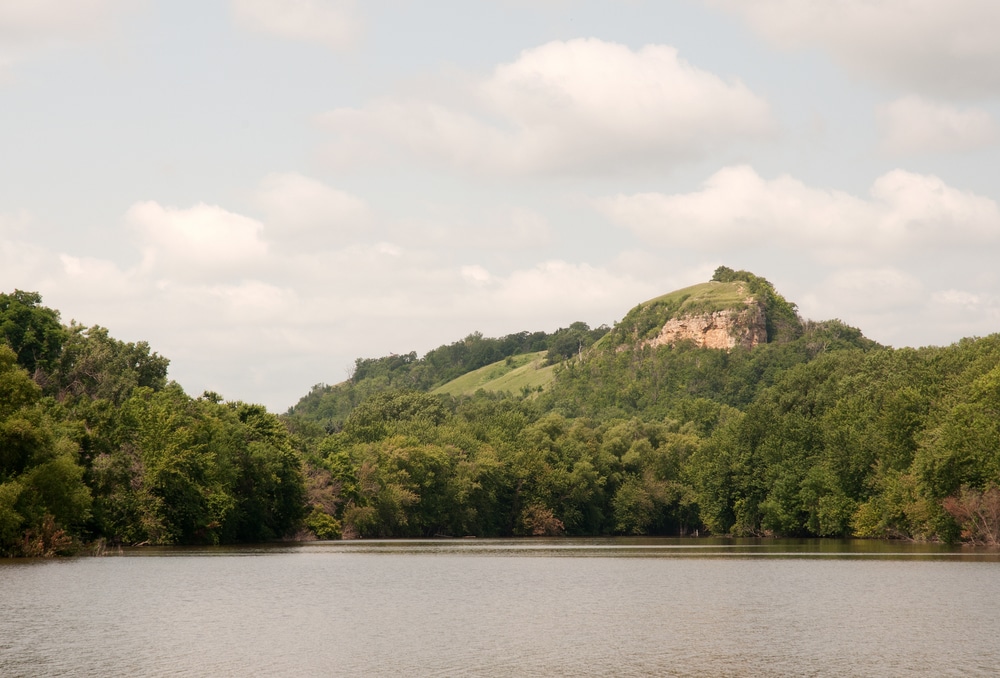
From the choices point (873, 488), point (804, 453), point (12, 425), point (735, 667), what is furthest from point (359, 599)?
point (804, 453)

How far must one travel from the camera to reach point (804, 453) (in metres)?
136

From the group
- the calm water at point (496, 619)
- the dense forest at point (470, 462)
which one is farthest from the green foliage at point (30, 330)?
the calm water at point (496, 619)

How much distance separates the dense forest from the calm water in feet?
42.0

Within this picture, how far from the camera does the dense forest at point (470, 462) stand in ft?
292

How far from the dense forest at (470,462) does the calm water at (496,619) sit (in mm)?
12799

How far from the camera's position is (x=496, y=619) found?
45.3 metres

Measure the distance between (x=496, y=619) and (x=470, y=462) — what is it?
387 feet

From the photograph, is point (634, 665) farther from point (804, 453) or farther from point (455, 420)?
point (455, 420)

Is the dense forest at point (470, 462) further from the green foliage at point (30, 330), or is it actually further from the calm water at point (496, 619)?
the calm water at point (496, 619)

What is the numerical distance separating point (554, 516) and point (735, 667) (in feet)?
444

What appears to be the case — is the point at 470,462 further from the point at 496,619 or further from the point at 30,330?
the point at 496,619

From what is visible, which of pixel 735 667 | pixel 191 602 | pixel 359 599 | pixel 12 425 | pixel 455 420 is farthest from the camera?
pixel 455 420

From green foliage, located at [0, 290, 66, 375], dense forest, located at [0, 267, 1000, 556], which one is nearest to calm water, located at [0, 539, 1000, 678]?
dense forest, located at [0, 267, 1000, 556]

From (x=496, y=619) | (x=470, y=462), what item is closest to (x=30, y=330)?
(x=470, y=462)
